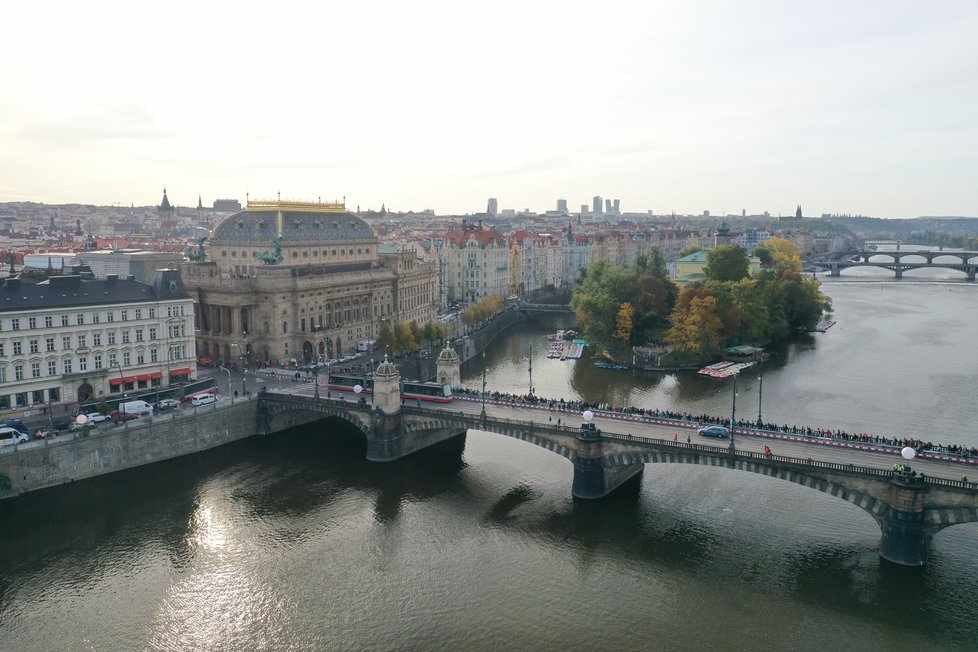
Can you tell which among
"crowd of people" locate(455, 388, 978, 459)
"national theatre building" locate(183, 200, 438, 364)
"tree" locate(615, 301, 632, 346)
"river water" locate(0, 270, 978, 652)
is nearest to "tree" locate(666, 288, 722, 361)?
"tree" locate(615, 301, 632, 346)

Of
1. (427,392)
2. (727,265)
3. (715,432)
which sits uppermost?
(727,265)

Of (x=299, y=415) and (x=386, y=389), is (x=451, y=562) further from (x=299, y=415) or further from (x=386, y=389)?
(x=299, y=415)

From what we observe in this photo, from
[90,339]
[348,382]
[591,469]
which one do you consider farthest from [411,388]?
[90,339]

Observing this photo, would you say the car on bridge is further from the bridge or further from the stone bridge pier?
the stone bridge pier

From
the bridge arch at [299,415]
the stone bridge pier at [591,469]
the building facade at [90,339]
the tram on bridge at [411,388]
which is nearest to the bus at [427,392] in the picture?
the tram on bridge at [411,388]

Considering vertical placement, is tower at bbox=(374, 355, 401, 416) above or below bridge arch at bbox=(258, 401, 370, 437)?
above

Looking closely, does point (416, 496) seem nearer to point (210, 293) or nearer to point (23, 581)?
point (23, 581)
